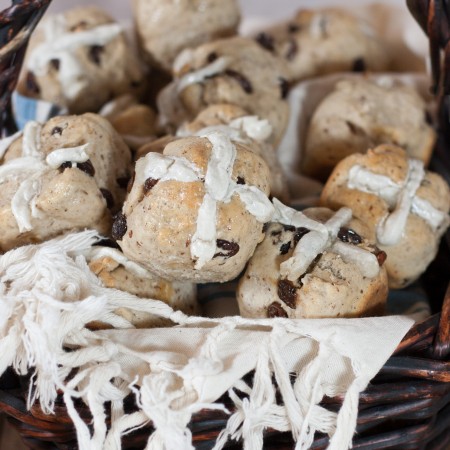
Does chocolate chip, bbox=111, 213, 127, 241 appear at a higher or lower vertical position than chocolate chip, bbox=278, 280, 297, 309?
higher

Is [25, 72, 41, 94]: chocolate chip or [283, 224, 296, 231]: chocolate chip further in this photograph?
[25, 72, 41, 94]: chocolate chip

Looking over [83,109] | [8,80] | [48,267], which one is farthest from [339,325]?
[83,109]

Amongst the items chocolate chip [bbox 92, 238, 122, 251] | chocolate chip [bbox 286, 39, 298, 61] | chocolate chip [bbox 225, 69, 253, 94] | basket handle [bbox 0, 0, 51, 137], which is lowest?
chocolate chip [bbox 92, 238, 122, 251]

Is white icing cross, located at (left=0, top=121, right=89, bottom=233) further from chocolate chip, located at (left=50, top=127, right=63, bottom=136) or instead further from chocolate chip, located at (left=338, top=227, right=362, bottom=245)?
chocolate chip, located at (left=338, top=227, right=362, bottom=245)

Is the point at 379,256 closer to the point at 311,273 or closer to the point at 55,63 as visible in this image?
the point at 311,273

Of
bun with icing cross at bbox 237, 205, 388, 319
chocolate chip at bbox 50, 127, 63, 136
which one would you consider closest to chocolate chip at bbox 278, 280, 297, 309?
bun with icing cross at bbox 237, 205, 388, 319

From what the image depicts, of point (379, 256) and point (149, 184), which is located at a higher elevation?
point (149, 184)

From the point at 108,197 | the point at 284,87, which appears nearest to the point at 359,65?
the point at 284,87
